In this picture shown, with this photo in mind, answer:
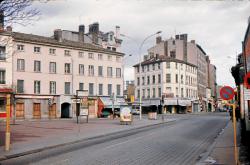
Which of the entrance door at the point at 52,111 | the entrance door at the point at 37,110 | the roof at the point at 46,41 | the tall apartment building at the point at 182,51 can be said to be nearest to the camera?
the roof at the point at 46,41

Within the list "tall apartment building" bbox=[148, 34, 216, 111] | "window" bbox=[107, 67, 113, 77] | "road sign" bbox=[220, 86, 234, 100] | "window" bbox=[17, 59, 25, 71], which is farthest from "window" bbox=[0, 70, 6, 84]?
"tall apartment building" bbox=[148, 34, 216, 111]

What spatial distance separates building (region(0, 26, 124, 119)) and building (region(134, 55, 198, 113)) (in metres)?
19.1

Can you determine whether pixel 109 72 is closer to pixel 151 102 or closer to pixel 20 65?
pixel 20 65

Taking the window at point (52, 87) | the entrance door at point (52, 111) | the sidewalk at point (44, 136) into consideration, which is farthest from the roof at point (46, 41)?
the sidewalk at point (44, 136)

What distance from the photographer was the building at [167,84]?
78.4 metres

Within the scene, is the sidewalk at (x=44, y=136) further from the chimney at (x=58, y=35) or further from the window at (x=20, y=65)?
the chimney at (x=58, y=35)

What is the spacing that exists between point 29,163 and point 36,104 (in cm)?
3976

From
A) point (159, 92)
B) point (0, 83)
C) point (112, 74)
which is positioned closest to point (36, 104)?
point (0, 83)

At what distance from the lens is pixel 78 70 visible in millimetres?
55625

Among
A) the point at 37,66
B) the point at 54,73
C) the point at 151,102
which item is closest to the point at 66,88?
the point at 54,73

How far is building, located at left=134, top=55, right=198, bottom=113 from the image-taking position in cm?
7838

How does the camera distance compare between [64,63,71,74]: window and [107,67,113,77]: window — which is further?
[107,67,113,77]: window

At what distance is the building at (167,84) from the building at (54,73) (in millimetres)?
19089

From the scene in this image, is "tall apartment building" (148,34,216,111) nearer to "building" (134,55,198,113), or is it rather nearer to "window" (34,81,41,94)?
"building" (134,55,198,113)
